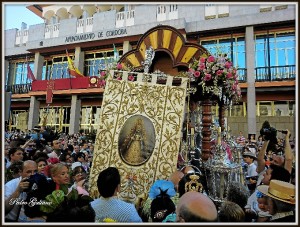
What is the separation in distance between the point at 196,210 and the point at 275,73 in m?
14.2

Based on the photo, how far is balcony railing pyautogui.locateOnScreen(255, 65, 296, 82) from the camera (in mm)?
13512

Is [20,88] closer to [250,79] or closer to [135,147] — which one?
[250,79]

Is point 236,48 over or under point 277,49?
over

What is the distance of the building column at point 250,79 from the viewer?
1305 cm

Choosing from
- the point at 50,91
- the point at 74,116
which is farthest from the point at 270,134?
the point at 50,91

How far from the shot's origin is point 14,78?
69.4ft

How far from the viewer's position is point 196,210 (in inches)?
66.0

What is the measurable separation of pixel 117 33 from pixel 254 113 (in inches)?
385

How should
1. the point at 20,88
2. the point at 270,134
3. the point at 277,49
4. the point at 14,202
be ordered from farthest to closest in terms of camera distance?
the point at 20,88 → the point at 277,49 → the point at 270,134 → the point at 14,202

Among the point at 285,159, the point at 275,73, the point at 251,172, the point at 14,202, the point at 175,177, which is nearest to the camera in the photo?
the point at 14,202

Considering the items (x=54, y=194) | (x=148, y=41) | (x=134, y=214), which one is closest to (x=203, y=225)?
(x=134, y=214)

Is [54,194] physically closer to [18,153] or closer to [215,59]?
[18,153]

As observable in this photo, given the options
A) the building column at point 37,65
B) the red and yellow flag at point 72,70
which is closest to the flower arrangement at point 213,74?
the red and yellow flag at point 72,70

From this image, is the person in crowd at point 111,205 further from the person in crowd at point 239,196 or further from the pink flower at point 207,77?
the pink flower at point 207,77
